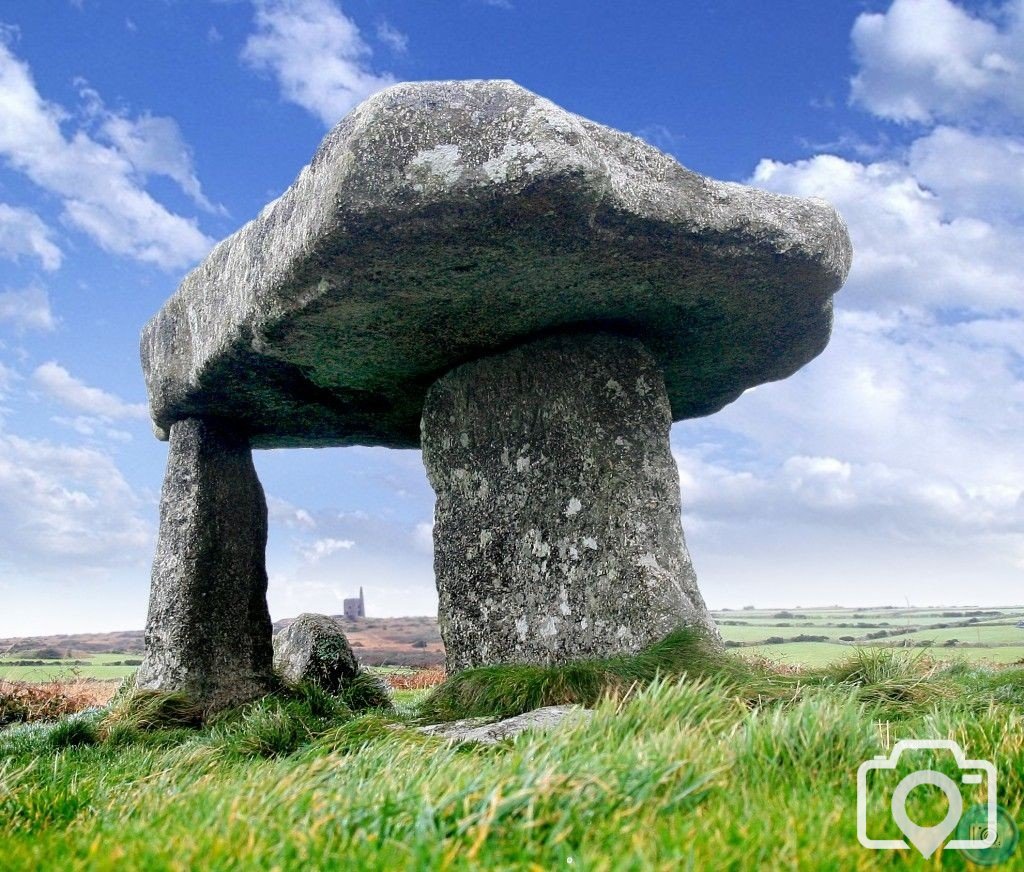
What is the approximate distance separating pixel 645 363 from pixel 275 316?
129 inches

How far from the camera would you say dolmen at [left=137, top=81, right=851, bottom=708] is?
610cm

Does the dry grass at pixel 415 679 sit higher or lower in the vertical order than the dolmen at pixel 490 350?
lower

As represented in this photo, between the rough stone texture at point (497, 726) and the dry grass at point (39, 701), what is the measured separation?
698 cm

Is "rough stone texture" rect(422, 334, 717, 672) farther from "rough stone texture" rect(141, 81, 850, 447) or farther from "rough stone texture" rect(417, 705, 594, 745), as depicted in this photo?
"rough stone texture" rect(417, 705, 594, 745)

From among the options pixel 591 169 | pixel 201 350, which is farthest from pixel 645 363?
pixel 201 350

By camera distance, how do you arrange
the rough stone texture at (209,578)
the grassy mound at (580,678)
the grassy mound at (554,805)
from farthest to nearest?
the rough stone texture at (209,578) → the grassy mound at (580,678) → the grassy mound at (554,805)

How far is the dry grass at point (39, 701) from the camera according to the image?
11961mm

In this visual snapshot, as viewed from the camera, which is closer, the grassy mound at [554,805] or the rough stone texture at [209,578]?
the grassy mound at [554,805]

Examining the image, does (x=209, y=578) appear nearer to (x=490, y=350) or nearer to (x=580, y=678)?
(x=490, y=350)

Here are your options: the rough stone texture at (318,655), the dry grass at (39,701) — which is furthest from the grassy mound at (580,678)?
the dry grass at (39,701)

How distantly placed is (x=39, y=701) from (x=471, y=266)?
950 cm

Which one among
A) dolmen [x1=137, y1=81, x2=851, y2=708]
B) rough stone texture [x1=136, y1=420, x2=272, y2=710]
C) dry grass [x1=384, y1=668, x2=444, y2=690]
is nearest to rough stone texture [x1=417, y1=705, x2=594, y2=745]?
dolmen [x1=137, y1=81, x2=851, y2=708]

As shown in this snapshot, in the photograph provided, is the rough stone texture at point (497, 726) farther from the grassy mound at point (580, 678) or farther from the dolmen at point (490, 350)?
the dolmen at point (490, 350)

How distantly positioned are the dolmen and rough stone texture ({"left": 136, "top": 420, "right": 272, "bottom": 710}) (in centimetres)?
2
